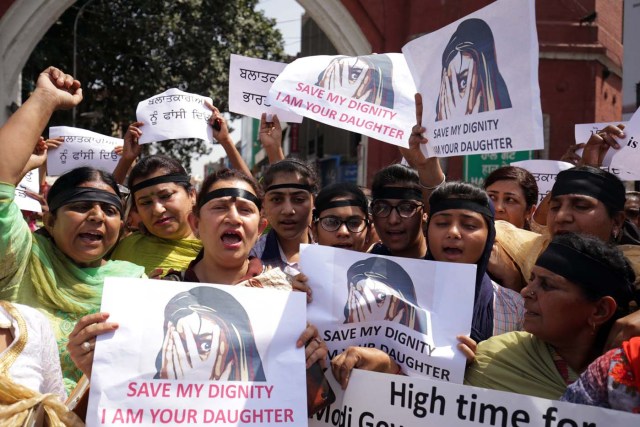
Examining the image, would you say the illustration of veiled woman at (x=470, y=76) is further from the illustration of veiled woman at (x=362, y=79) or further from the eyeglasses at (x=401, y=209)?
the illustration of veiled woman at (x=362, y=79)

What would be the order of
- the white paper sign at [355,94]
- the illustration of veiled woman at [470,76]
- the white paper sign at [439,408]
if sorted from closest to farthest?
the white paper sign at [439,408]
the illustration of veiled woman at [470,76]
the white paper sign at [355,94]

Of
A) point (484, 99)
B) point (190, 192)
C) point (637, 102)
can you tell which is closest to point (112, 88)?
point (637, 102)

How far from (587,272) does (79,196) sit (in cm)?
186

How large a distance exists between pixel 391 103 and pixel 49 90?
190 centimetres

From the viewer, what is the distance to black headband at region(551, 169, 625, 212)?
9.84 ft

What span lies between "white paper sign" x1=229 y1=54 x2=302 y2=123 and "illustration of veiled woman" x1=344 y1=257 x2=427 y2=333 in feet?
8.08

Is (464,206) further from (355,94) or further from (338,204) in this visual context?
(355,94)

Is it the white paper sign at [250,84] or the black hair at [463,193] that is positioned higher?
the white paper sign at [250,84]

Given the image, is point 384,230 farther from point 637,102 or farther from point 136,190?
point 637,102

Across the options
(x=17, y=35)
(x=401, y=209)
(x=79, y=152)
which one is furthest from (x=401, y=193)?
(x=17, y=35)

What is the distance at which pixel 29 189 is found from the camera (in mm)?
5152

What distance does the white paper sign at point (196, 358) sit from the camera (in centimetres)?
212

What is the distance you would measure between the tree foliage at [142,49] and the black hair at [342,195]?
1352cm

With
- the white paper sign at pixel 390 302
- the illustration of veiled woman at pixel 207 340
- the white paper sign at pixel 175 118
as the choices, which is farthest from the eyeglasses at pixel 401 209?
the white paper sign at pixel 175 118
